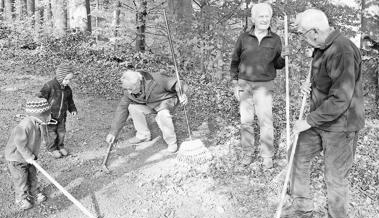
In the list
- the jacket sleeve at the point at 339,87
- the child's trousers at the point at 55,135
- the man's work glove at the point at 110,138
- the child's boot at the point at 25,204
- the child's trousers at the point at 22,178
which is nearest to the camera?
the jacket sleeve at the point at 339,87

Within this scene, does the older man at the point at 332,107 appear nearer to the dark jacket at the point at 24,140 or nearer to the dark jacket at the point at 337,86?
the dark jacket at the point at 337,86

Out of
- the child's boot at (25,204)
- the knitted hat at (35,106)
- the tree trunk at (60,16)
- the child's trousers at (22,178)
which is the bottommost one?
the child's boot at (25,204)

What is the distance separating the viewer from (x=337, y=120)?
3.50 metres

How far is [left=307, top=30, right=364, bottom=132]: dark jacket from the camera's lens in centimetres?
326

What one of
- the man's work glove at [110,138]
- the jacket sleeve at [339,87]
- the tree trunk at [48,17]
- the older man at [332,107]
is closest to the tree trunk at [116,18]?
the tree trunk at [48,17]

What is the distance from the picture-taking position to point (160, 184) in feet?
16.3

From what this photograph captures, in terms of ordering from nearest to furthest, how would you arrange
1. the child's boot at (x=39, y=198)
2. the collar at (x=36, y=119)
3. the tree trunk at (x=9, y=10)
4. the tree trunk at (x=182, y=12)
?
the collar at (x=36, y=119) → the child's boot at (x=39, y=198) → the tree trunk at (x=182, y=12) → the tree trunk at (x=9, y=10)

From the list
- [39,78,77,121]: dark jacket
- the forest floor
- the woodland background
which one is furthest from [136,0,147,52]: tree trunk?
[39,78,77,121]: dark jacket

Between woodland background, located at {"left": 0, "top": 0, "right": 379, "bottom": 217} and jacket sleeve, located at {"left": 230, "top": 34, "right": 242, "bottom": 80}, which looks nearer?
jacket sleeve, located at {"left": 230, "top": 34, "right": 242, "bottom": 80}

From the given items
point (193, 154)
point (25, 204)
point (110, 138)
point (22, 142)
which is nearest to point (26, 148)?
point (22, 142)

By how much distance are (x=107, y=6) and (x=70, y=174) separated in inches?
341

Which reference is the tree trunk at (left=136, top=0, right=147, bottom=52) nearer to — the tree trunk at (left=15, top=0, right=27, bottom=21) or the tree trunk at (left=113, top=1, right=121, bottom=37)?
the tree trunk at (left=113, top=1, right=121, bottom=37)

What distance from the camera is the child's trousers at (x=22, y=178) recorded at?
428cm

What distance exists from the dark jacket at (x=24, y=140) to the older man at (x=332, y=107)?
2940 mm
